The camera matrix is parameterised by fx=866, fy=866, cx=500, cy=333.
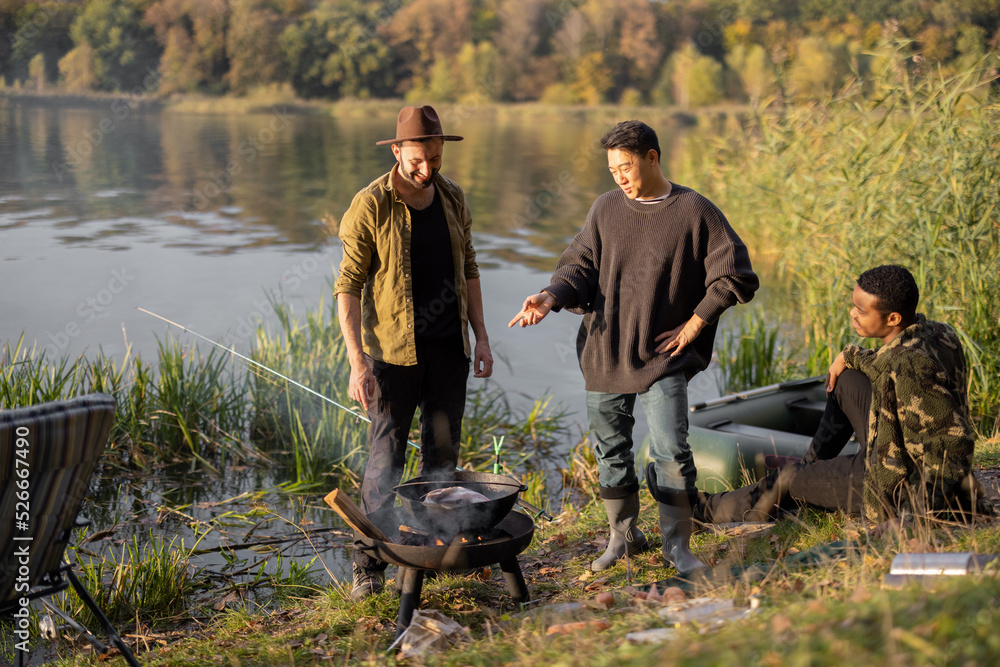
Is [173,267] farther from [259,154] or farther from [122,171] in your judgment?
[259,154]

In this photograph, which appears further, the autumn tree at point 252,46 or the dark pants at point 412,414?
the autumn tree at point 252,46

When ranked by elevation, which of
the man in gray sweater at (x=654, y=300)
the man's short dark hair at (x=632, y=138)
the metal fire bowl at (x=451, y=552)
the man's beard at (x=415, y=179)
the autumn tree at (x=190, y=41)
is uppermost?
the autumn tree at (x=190, y=41)

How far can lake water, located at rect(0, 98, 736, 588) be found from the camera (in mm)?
9977

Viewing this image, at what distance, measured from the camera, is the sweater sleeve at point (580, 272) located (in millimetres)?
3279

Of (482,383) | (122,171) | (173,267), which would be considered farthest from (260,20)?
(482,383)

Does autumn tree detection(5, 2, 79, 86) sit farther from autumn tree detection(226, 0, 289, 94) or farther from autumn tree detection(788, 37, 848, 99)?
autumn tree detection(788, 37, 848, 99)

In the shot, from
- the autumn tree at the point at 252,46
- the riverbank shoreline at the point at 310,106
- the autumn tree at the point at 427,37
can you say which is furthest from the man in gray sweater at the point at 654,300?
the autumn tree at the point at 427,37

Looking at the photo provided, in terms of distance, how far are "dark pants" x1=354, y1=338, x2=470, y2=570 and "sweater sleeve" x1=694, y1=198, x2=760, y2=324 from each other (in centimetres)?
98

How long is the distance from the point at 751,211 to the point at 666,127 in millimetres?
19539

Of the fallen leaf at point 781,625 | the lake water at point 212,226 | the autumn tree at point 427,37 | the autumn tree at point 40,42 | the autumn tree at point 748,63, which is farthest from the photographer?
the autumn tree at point 427,37

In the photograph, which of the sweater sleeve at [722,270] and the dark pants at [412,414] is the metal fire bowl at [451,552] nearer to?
the dark pants at [412,414]

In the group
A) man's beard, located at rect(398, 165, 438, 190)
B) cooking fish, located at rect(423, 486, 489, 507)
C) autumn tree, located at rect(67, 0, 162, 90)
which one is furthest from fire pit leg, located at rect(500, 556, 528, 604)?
autumn tree, located at rect(67, 0, 162, 90)

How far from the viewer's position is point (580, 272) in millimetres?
3350

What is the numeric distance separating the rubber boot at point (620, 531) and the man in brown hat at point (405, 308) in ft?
2.26
